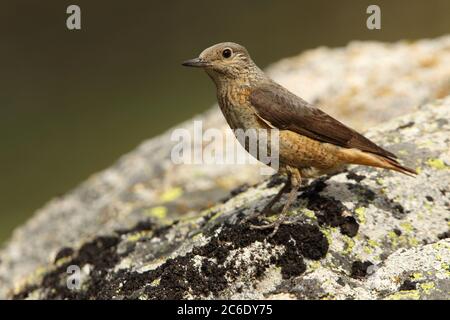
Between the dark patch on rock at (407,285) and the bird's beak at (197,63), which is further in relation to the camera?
the bird's beak at (197,63)

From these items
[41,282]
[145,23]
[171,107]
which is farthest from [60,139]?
[41,282]

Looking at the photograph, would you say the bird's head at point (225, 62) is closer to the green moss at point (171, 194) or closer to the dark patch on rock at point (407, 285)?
the green moss at point (171, 194)

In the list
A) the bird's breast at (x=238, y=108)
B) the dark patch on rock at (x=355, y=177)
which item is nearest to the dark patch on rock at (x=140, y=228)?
the bird's breast at (x=238, y=108)

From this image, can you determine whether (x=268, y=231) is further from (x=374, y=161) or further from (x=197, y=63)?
(x=197, y=63)

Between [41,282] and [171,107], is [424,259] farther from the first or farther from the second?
[171,107]

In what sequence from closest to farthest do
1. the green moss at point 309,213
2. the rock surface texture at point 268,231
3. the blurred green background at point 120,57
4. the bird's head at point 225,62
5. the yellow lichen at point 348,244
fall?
1. the rock surface texture at point 268,231
2. the yellow lichen at point 348,244
3. the green moss at point 309,213
4. the bird's head at point 225,62
5. the blurred green background at point 120,57

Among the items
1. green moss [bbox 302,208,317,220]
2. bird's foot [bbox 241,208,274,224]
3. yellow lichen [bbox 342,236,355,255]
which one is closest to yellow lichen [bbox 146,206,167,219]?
bird's foot [bbox 241,208,274,224]

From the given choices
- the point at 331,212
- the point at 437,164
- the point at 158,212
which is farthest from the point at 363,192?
the point at 158,212
